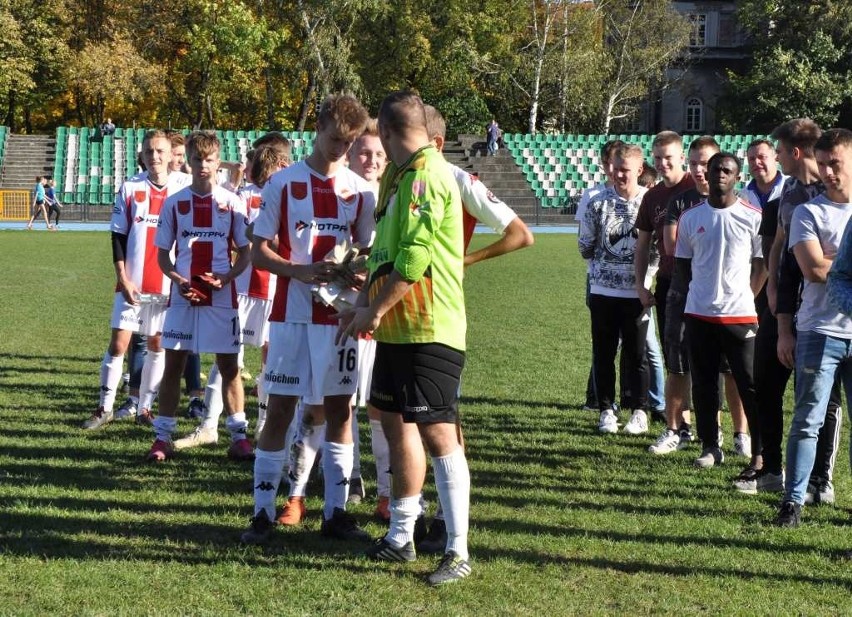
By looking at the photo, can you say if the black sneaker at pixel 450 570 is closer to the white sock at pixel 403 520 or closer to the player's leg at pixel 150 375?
the white sock at pixel 403 520

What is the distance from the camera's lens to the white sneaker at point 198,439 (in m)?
7.24

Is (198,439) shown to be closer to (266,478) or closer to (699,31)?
(266,478)

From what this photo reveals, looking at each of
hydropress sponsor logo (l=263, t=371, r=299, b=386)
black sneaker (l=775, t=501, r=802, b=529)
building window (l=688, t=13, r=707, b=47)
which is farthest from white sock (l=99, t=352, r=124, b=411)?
building window (l=688, t=13, r=707, b=47)

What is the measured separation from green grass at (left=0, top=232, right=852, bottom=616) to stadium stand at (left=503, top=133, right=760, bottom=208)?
34498 millimetres

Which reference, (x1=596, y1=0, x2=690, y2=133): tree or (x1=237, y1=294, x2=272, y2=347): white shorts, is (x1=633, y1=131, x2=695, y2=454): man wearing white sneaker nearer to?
(x1=237, y1=294, x2=272, y2=347): white shorts

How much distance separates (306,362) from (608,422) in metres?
3.68

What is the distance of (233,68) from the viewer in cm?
4838

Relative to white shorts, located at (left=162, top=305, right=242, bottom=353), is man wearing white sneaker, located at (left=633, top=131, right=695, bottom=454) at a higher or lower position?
higher

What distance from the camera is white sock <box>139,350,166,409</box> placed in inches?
316

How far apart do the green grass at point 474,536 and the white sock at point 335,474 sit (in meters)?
0.20

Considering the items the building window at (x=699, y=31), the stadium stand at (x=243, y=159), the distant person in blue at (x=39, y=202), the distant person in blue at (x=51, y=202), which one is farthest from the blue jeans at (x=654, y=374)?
the building window at (x=699, y=31)

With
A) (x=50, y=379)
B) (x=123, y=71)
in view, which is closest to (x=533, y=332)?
(x=50, y=379)

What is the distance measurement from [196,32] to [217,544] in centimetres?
4471

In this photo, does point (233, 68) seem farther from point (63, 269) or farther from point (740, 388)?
point (740, 388)
